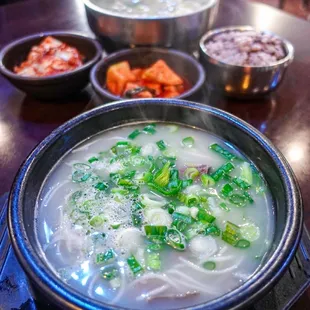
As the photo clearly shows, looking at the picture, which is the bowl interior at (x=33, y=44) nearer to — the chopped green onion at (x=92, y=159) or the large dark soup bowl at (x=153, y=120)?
the large dark soup bowl at (x=153, y=120)

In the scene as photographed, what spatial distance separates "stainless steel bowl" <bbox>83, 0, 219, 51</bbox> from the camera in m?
2.51

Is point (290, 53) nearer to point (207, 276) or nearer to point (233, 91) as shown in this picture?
point (233, 91)

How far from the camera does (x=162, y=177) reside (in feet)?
5.21

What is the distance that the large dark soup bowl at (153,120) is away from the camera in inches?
41.0

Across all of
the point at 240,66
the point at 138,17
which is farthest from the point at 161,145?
the point at 138,17

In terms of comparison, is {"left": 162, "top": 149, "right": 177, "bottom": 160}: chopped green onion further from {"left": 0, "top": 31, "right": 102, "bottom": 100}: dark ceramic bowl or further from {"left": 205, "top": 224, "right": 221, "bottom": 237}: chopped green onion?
{"left": 0, "top": 31, "right": 102, "bottom": 100}: dark ceramic bowl

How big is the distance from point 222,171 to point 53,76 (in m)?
1.22

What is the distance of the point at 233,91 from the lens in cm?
241

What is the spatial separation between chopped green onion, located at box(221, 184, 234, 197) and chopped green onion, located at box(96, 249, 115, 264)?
0.52 m

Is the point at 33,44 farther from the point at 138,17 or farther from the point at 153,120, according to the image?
the point at 153,120

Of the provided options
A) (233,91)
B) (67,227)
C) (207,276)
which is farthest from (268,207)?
(233,91)

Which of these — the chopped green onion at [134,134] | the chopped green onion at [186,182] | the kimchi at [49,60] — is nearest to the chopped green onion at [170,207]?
the chopped green onion at [186,182]

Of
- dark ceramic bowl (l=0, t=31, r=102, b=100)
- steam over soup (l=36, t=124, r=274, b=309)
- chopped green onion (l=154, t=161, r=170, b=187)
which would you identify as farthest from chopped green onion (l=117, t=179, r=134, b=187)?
dark ceramic bowl (l=0, t=31, r=102, b=100)

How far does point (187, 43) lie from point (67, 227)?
1.74m
